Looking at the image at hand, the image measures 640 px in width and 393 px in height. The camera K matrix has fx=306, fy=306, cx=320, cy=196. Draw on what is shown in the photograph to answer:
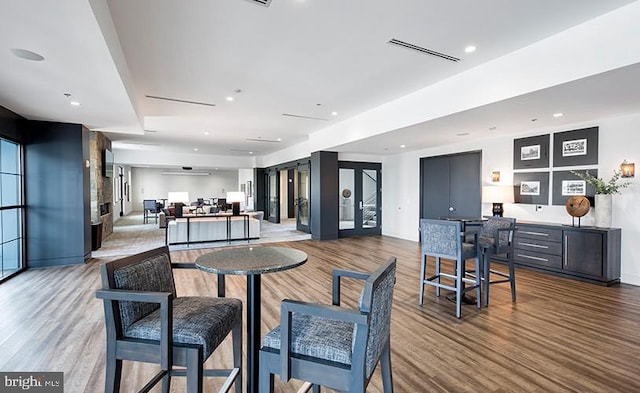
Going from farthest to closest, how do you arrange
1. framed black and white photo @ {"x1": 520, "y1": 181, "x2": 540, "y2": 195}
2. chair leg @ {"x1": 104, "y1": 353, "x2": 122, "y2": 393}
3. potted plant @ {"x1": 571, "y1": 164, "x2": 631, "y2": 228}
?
framed black and white photo @ {"x1": 520, "y1": 181, "x2": 540, "y2": 195} < potted plant @ {"x1": 571, "y1": 164, "x2": 631, "y2": 228} < chair leg @ {"x1": 104, "y1": 353, "x2": 122, "y2": 393}

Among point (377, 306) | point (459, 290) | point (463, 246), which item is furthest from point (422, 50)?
point (377, 306)

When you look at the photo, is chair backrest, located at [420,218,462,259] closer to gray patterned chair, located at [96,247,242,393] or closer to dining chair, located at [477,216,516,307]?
dining chair, located at [477,216,516,307]

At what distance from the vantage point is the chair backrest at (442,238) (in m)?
3.35

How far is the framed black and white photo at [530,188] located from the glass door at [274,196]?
866 centimetres

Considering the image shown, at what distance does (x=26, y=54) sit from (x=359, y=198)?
25.0 feet

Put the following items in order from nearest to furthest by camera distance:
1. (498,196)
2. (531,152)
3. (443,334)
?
(443,334)
(531,152)
(498,196)

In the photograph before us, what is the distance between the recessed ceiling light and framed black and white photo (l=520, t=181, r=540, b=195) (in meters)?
7.19

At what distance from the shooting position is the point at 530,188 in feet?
18.7

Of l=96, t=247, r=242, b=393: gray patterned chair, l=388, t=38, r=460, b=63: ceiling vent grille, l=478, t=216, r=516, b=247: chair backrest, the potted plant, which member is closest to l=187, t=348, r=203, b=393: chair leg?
l=96, t=247, r=242, b=393: gray patterned chair

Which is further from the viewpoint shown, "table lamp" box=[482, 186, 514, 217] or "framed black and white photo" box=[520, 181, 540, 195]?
"table lamp" box=[482, 186, 514, 217]

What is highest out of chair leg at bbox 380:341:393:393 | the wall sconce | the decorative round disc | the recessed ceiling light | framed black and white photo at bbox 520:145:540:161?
the recessed ceiling light

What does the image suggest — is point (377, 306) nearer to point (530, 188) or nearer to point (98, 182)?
point (530, 188)

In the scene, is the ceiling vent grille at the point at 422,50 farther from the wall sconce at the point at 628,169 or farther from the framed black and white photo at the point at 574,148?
the wall sconce at the point at 628,169

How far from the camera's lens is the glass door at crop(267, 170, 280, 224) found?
41.7ft
